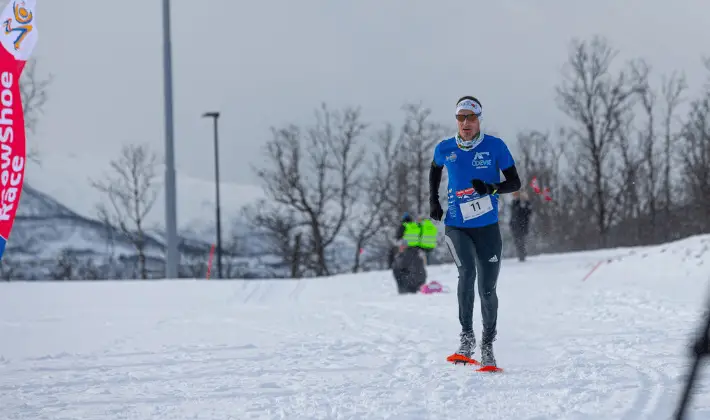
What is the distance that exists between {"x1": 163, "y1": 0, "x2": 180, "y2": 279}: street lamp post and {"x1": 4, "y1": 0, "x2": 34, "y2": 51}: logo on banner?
8.84 meters

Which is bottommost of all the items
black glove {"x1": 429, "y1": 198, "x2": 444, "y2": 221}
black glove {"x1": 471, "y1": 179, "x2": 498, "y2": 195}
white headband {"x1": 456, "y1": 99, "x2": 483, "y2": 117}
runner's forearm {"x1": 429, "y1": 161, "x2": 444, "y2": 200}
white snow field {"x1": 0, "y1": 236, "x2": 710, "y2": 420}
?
white snow field {"x1": 0, "y1": 236, "x2": 710, "y2": 420}

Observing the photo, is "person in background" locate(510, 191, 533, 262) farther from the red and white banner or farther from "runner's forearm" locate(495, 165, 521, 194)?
the red and white banner

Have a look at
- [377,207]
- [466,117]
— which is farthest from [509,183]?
[377,207]

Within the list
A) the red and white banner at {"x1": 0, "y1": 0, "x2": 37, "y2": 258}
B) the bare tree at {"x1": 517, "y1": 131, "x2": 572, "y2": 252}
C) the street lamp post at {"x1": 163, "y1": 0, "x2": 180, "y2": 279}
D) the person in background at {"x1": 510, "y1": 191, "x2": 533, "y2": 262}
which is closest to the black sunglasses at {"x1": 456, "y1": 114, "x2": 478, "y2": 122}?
the red and white banner at {"x1": 0, "y1": 0, "x2": 37, "y2": 258}

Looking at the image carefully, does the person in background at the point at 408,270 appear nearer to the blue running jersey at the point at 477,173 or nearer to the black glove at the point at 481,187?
the blue running jersey at the point at 477,173

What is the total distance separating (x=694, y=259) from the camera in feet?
46.6

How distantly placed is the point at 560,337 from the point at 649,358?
147 cm

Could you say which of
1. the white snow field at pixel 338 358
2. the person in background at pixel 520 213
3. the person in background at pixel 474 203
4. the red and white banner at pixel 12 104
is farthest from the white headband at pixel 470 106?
the person in background at pixel 520 213

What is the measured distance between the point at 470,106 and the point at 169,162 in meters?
10.5

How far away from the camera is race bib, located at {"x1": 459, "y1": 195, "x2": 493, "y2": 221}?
541cm

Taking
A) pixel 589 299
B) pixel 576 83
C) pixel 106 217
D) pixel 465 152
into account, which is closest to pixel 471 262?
pixel 465 152

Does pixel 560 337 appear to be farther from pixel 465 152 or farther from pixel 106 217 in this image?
pixel 106 217

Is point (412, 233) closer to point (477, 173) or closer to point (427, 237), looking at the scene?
point (427, 237)

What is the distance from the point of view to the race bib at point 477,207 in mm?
5406
